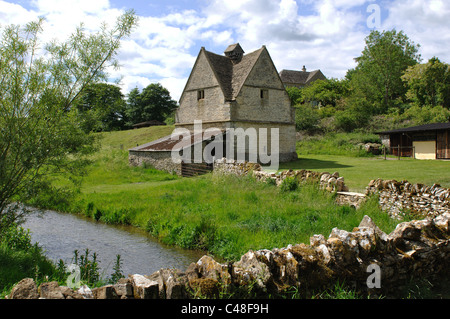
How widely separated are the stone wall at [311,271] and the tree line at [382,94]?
1532 inches

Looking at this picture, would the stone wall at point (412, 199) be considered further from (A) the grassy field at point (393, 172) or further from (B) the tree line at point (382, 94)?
(B) the tree line at point (382, 94)

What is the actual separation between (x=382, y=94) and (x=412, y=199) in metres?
56.7

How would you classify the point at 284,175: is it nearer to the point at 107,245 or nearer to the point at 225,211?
the point at 225,211

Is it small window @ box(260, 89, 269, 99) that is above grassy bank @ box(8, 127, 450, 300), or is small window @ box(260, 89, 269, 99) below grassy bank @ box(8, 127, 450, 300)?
above

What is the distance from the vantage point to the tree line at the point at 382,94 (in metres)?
44.2

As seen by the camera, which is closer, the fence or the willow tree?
the willow tree

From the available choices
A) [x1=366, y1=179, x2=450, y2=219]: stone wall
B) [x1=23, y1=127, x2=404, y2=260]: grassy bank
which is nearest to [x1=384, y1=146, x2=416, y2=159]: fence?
[x1=23, y1=127, x2=404, y2=260]: grassy bank

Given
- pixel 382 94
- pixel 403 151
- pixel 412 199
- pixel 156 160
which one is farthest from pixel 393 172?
pixel 382 94

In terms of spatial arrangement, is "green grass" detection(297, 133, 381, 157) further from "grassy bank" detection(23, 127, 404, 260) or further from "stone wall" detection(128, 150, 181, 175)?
"grassy bank" detection(23, 127, 404, 260)

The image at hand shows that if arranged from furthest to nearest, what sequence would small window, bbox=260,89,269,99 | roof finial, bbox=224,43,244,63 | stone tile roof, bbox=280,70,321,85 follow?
stone tile roof, bbox=280,70,321,85, roof finial, bbox=224,43,244,63, small window, bbox=260,89,269,99

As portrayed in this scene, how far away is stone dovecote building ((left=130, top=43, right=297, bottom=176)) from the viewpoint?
99.9ft

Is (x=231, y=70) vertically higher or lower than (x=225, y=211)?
higher

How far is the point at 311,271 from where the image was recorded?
5.14 metres

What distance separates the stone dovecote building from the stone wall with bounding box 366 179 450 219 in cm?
2025
